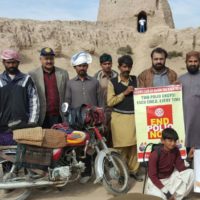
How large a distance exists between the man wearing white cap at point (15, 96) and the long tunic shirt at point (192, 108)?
189cm

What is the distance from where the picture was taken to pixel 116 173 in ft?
15.8

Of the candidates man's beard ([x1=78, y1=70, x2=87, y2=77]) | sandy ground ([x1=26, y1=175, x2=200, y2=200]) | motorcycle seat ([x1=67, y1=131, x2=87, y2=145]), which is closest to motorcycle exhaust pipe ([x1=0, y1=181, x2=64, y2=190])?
sandy ground ([x1=26, y1=175, x2=200, y2=200])

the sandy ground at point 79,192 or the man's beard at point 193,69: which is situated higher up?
the man's beard at point 193,69

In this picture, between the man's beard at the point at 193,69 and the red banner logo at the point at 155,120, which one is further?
the red banner logo at the point at 155,120

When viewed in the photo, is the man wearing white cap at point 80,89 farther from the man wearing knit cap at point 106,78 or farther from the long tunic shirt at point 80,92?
the man wearing knit cap at point 106,78

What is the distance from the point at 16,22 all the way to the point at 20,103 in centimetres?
2666

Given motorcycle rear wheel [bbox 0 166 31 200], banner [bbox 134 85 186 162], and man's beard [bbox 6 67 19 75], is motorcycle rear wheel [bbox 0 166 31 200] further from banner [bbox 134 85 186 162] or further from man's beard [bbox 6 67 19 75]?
banner [bbox 134 85 186 162]

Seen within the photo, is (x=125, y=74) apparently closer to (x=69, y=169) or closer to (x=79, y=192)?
(x=69, y=169)

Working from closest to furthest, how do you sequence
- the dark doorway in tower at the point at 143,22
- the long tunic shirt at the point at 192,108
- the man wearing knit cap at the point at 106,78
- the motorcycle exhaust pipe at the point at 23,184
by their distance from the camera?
the motorcycle exhaust pipe at the point at 23,184
the long tunic shirt at the point at 192,108
the man wearing knit cap at the point at 106,78
the dark doorway in tower at the point at 143,22

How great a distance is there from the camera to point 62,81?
535 cm

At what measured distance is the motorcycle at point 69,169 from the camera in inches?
175

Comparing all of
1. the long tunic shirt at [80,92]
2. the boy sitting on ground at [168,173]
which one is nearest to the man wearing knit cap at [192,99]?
the boy sitting on ground at [168,173]

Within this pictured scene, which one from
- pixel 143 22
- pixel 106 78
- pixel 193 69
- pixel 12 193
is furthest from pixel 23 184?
pixel 143 22

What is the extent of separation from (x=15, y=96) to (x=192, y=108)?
2201 millimetres
